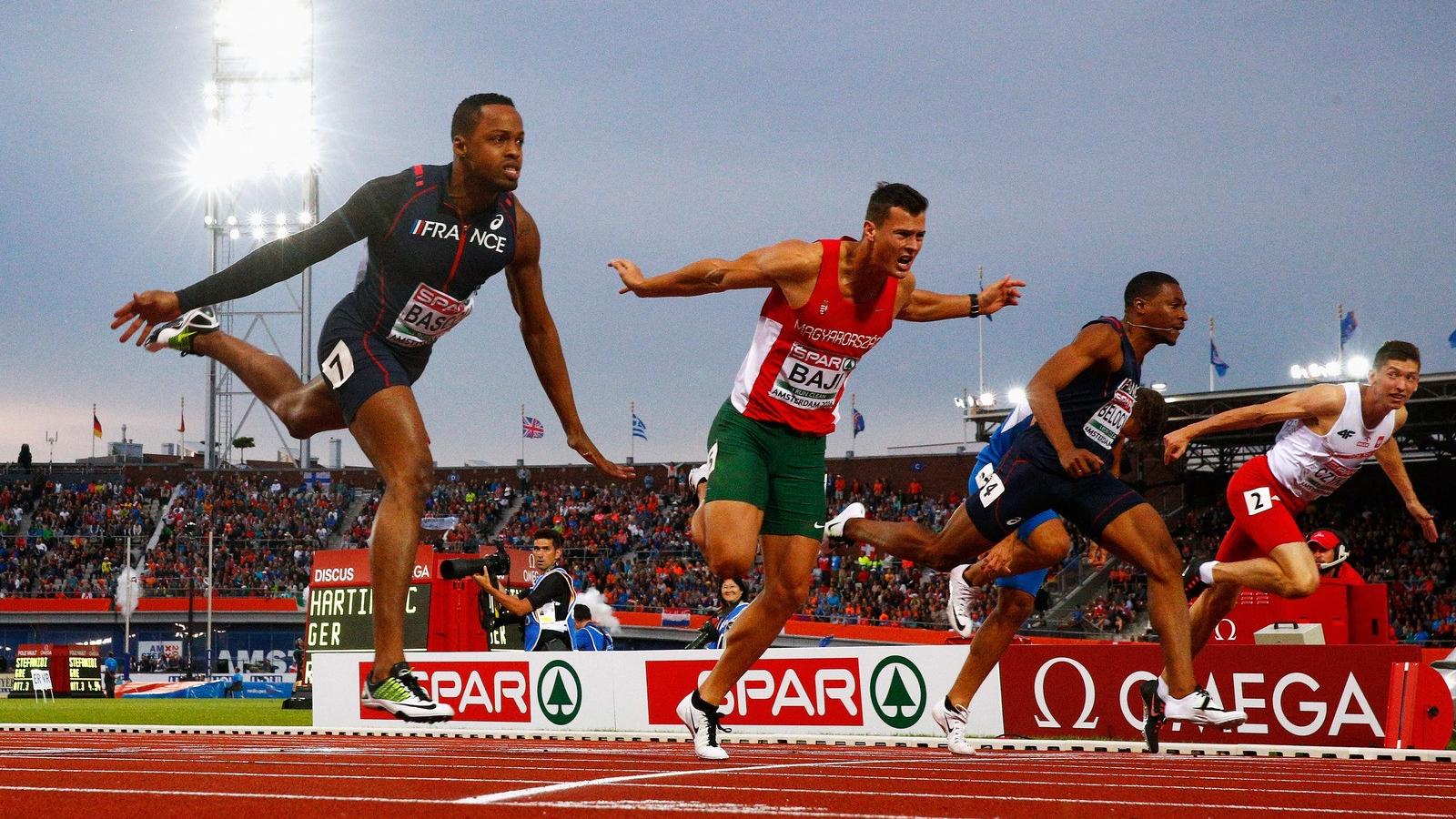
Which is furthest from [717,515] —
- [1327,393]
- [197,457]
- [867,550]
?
[197,457]

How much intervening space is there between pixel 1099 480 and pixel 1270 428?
34.6m

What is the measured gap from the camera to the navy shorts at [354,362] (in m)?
5.98

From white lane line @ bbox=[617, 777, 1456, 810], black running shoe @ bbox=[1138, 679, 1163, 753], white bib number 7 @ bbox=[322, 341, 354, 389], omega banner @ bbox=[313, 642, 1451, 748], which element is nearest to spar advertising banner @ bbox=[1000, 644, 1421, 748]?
omega banner @ bbox=[313, 642, 1451, 748]

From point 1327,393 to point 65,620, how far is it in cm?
4724

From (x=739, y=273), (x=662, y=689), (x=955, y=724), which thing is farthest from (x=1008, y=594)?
(x=662, y=689)

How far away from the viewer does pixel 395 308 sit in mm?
Answer: 6172

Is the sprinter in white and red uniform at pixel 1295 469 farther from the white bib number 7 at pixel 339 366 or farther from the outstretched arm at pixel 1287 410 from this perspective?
the white bib number 7 at pixel 339 366

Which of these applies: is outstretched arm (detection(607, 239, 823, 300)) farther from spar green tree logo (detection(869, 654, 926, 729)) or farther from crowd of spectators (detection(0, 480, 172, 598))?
crowd of spectators (detection(0, 480, 172, 598))

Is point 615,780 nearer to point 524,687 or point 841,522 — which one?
point 841,522

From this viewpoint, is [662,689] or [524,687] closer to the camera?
[662,689]

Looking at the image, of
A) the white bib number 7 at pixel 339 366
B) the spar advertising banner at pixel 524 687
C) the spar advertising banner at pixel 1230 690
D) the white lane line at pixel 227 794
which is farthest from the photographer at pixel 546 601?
the white lane line at pixel 227 794

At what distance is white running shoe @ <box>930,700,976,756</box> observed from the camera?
8.15 m

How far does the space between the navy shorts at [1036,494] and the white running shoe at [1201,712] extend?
957 mm

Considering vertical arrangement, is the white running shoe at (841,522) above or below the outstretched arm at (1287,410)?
below
